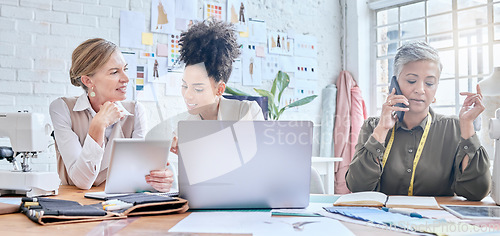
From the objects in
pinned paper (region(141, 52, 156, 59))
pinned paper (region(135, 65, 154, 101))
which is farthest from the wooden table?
pinned paper (region(141, 52, 156, 59))

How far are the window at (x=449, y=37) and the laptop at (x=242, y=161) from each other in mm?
3251

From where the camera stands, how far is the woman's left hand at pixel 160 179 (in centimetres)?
166

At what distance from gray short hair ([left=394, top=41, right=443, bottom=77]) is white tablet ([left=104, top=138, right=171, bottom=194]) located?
1.09 m

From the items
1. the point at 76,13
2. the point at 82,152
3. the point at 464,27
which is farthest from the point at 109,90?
the point at 464,27

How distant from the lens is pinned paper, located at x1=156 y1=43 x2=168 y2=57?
3.81 meters

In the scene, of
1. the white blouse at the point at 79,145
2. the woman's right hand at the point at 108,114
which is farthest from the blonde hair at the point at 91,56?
the woman's right hand at the point at 108,114

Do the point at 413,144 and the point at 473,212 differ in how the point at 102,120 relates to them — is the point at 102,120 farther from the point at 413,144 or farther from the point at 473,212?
the point at 473,212

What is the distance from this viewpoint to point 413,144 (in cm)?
209

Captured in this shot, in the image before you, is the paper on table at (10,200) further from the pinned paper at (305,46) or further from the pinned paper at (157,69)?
the pinned paper at (305,46)

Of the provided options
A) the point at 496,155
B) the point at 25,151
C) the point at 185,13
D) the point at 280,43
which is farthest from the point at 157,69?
the point at 496,155

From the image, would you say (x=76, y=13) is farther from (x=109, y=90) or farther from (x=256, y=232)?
(x=256, y=232)

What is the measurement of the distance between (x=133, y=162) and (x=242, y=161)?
0.48 metres

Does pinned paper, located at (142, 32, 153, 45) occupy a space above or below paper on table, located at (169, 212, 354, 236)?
above

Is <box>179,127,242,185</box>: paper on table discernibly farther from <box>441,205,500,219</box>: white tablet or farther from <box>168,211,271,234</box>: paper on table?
<box>441,205,500,219</box>: white tablet
